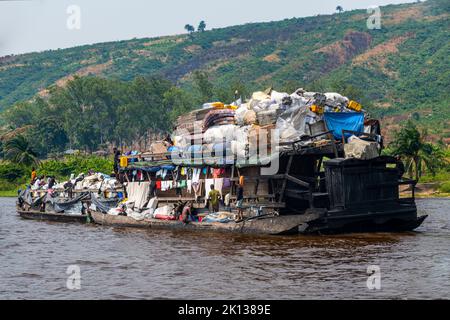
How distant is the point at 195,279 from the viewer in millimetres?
17156

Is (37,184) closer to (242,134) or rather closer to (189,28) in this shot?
(242,134)

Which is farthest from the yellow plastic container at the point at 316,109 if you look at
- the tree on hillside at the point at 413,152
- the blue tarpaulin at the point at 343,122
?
the tree on hillside at the point at 413,152

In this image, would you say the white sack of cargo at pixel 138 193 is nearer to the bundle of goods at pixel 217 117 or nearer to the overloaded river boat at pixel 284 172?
the overloaded river boat at pixel 284 172

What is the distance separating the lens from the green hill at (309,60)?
9679cm

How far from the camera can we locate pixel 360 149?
22.4 meters

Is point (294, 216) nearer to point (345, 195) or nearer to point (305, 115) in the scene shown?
point (345, 195)

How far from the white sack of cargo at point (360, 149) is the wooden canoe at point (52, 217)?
14413 mm

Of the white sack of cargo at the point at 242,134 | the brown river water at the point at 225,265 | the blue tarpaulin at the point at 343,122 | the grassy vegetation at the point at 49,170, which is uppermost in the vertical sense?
the blue tarpaulin at the point at 343,122

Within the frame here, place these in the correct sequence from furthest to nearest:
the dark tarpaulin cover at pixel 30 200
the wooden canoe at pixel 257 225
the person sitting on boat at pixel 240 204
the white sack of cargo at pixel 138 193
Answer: the dark tarpaulin cover at pixel 30 200 < the white sack of cargo at pixel 138 193 < the person sitting on boat at pixel 240 204 < the wooden canoe at pixel 257 225

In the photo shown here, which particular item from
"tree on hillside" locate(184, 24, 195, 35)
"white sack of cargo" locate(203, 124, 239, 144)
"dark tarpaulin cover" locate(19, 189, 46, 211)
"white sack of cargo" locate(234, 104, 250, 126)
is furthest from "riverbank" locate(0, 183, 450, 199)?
"tree on hillside" locate(184, 24, 195, 35)

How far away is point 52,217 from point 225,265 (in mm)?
17787

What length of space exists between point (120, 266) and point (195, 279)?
126 inches
